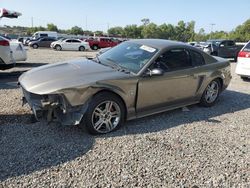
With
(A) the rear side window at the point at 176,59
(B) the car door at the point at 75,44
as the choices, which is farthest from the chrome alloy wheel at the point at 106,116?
(B) the car door at the point at 75,44

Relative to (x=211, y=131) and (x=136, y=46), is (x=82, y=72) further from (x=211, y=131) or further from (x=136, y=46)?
(x=211, y=131)

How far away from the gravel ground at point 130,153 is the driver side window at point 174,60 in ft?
3.17

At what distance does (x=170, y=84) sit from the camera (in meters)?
5.30

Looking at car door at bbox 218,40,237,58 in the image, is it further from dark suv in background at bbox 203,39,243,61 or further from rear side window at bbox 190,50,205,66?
rear side window at bbox 190,50,205,66

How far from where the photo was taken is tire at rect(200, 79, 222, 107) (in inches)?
247

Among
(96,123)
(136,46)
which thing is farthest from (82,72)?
(136,46)

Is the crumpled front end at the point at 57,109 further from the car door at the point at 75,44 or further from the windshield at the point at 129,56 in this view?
the car door at the point at 75,44

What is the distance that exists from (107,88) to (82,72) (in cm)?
53

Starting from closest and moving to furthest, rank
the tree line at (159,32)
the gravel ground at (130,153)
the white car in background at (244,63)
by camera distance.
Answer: the gravel ground at (130,153) < the white car in background at (244,63) < the tree line at (159,32)

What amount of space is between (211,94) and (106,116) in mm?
2925

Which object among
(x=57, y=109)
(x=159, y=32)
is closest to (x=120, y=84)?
(x=57, y=109)

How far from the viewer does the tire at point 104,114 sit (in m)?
4.36

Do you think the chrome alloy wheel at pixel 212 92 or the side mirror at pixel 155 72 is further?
the chrome alloy wheel at pixel 212 92

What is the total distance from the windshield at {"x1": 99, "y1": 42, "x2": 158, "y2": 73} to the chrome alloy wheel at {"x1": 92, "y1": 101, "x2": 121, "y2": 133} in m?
0.75
